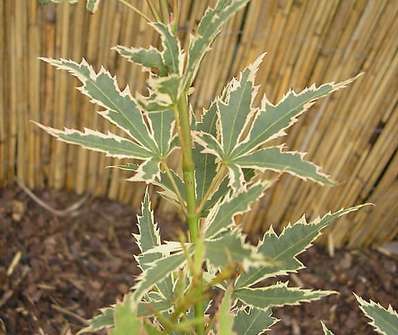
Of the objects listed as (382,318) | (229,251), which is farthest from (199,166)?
(382,318)

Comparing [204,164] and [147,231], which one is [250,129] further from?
[147,231]

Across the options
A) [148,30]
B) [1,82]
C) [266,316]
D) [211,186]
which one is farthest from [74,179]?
[211,186]

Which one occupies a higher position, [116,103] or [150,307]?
[116,103]

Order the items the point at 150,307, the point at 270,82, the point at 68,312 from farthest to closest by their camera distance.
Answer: the point at 68,312 → the point at 270,82 → the point at 150,307

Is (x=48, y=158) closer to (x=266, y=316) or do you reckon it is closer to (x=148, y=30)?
(x=148, y=30)

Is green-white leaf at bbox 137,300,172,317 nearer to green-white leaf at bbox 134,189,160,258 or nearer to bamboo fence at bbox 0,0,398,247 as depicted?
green-white leaf at bbox 134,189,160,258

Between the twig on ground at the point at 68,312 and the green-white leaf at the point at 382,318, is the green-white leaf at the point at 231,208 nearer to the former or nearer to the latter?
the green-white leaf at the point at 382,318

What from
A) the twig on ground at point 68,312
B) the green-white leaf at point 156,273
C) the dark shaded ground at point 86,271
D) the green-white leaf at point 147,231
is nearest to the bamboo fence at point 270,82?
the dark shaded ground at point 86,271

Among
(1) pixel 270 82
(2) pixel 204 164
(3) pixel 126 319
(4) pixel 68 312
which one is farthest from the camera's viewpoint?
(4) pixel 68 312
